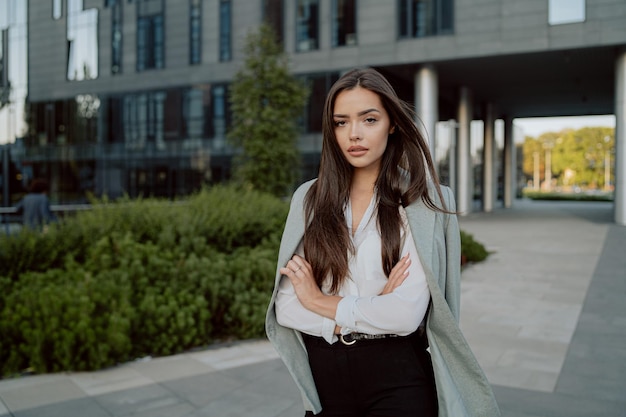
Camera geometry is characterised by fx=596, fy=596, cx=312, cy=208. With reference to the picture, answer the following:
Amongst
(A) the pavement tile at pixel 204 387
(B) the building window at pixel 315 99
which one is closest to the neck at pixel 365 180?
(A) the pavement tile at pixel 204 387

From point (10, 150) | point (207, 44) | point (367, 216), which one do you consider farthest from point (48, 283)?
point (10, 150)

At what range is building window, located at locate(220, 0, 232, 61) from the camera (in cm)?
3003

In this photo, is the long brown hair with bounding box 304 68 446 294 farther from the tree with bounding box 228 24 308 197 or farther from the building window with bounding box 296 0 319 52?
the building window with bounding box 296 0 319 52

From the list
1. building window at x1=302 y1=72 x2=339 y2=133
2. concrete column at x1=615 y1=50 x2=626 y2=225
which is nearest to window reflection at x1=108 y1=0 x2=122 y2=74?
building window at x1=302 y1=72 x2=339 y2=133

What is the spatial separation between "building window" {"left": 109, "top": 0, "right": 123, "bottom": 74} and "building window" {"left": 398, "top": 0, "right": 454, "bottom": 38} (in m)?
16.4

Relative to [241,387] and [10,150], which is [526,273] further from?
[10,150]

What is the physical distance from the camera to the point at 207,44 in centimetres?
3055

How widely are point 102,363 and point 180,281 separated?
64.7 inches

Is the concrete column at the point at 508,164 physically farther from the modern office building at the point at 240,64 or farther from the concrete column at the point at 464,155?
the concrete column at the point at 464,155

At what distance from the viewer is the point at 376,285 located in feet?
6.49

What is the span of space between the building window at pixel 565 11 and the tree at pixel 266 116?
394 inches

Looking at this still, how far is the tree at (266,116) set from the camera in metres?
22.7

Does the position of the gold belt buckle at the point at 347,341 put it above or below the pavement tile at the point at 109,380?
above

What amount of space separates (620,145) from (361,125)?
79.0 feet
